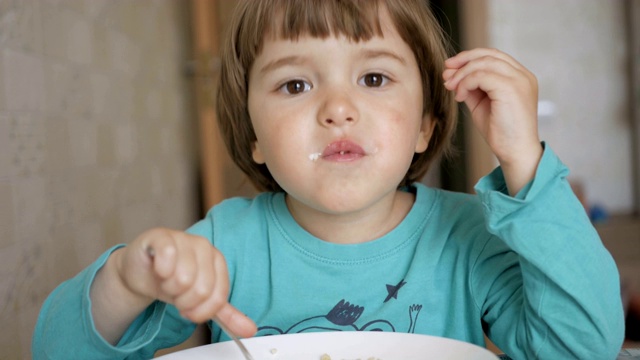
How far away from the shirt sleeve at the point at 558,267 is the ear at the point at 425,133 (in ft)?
1.13

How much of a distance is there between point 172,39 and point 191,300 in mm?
2143

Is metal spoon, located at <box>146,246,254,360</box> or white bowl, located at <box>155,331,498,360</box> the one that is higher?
metal spoon, located at <box>146,246,254,360</box>

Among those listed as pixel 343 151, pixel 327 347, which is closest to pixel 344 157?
pixel 343 151

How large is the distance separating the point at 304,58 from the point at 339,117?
12 centimetres

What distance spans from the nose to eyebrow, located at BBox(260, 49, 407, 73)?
7cm

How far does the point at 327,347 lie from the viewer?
683mm

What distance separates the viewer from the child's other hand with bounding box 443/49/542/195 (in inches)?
29.1

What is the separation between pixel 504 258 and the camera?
0.85m

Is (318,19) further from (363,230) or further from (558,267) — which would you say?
(558,267)

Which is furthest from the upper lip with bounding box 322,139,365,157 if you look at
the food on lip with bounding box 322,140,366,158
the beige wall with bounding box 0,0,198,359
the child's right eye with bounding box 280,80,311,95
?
the beige wall with bounding box 0,0,198,359

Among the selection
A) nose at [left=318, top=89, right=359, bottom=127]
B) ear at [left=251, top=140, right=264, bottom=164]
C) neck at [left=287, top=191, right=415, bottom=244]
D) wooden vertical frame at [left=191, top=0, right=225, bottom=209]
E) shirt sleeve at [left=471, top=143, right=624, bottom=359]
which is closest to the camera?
shirt sleeve at [left=471, top=143, right=624, bottom=359]

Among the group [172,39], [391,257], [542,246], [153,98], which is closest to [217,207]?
[391,257]

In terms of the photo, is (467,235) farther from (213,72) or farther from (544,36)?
(544,36)

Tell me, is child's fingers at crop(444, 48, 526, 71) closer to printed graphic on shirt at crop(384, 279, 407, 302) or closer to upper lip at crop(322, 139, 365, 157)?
upper lip at crop(322, 139, 365, 157)
